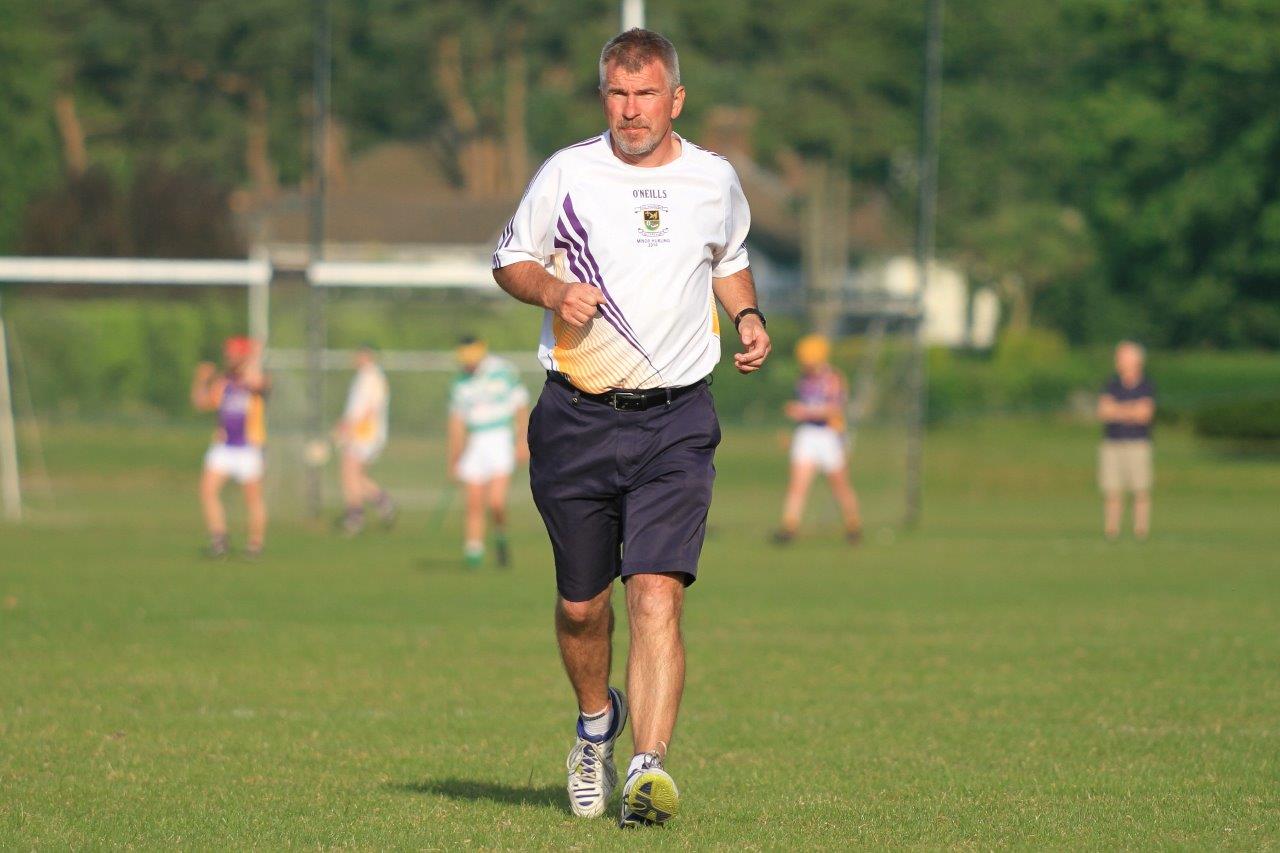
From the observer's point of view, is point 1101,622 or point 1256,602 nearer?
point 1101,622

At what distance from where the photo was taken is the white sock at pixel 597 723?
635 cm

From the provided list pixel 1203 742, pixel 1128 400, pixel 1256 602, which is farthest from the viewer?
pixel 1128 400

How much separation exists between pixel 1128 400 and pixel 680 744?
622 inches

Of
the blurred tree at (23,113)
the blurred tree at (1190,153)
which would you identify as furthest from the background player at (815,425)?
the blurred tree at (23,113)

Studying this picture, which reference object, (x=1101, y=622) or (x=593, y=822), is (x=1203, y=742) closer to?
(x=593, y=822)

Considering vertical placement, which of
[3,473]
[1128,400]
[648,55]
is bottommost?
[3,473]

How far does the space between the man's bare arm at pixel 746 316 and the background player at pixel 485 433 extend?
38.9ft

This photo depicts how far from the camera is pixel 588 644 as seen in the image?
636 centimetres

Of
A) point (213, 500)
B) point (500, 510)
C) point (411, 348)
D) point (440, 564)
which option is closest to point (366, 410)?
point (213, 500)

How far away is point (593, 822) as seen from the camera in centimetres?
615

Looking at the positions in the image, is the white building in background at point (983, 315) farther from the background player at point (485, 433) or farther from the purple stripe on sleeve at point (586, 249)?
the purple stripe on sleeve at point (586, 249)

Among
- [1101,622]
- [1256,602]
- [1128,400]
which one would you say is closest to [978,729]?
[1101,622]

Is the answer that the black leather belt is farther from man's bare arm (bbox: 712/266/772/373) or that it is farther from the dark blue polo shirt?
the dark blue polo shirt

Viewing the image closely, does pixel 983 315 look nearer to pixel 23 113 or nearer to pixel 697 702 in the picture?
pixel 23 113
